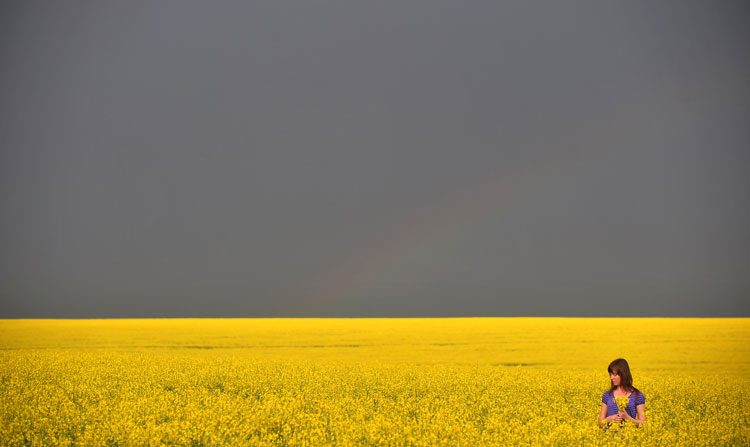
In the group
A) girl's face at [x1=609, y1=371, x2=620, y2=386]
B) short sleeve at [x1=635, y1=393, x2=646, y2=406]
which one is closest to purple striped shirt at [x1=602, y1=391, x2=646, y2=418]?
short sleeve at [x1=635, y1=393, x2=646, y2=406]

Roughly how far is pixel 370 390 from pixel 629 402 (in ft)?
27.8

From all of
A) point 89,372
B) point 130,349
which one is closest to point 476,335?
point 130,349

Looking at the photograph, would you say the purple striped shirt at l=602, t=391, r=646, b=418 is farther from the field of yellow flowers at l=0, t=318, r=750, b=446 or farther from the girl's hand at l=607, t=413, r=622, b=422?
the field of yellow flowers at l=0, t=318, r=750, b=446

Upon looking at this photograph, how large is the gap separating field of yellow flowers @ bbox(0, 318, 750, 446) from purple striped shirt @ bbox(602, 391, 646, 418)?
1.87 feet

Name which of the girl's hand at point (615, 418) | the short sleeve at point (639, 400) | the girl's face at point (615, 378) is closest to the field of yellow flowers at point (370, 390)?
the girl's hand at point (615, 418)

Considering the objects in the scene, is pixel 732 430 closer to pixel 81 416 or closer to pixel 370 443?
pixel 370 443

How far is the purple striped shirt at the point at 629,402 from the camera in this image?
955 cm

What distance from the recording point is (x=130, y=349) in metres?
29.9

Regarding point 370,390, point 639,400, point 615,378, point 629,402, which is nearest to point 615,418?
point 629,402

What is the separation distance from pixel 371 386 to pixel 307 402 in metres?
3.40

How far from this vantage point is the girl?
362 inches

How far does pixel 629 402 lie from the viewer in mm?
9695

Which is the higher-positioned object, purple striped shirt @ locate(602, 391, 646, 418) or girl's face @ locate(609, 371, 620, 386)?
Answer: girl's face @ locate(609, 371, 620, 386)

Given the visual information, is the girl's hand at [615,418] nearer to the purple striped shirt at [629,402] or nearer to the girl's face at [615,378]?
the purple striped shirt at [629,402]
